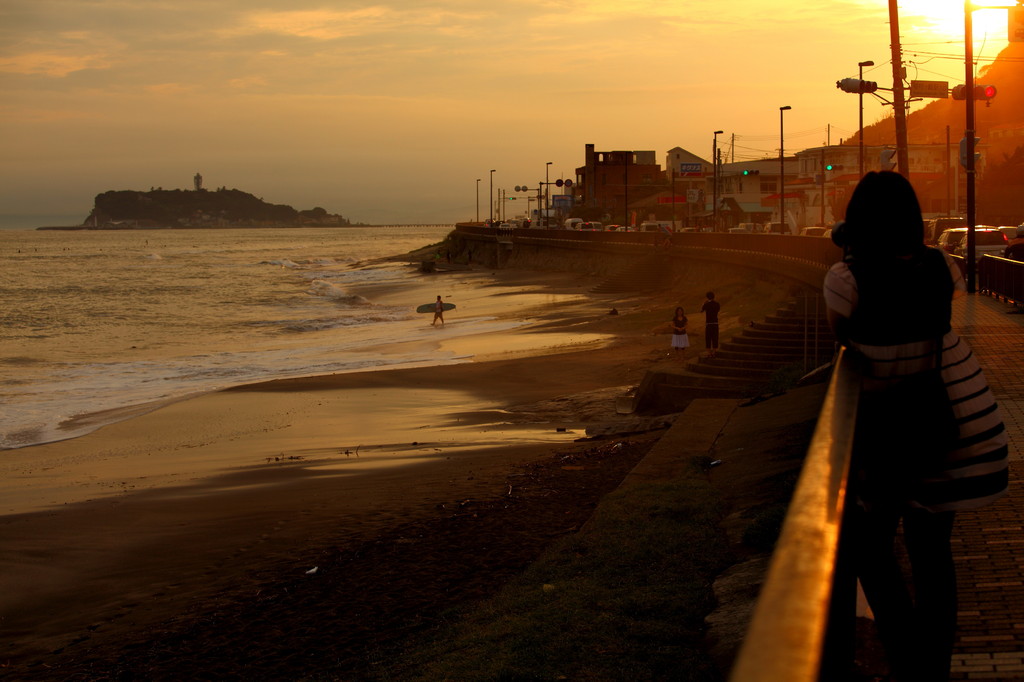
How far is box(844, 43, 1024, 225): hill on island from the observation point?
238 feet

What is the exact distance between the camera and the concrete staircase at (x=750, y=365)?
1694cm

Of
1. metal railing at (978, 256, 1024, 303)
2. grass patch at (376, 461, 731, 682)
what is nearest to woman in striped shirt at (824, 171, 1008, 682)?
grass patch at (376, 461, 731, 682)

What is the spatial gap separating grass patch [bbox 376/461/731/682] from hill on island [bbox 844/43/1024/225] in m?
47.2

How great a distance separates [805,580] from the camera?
1334 mm

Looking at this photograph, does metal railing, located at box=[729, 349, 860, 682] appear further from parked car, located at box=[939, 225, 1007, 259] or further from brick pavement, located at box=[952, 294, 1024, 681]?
parked car, located at box=[939, 225, 1007, 259]

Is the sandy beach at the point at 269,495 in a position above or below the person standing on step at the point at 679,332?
below

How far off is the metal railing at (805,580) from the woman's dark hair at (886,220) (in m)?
1.08

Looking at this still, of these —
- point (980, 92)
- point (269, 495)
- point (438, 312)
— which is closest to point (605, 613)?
point (269, 495)


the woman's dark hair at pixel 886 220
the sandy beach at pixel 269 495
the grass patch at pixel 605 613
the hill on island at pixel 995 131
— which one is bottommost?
the sandy beach at pixel 269 495

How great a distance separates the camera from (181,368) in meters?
28.9

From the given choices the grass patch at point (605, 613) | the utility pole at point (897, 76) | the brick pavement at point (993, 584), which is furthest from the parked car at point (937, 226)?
the grass patch at point (605, 613)

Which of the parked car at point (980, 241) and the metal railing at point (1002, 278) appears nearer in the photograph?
the metal railing at point (1002, 278)

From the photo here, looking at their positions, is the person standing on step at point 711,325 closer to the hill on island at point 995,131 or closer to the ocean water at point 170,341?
the ocean water at point 170,341

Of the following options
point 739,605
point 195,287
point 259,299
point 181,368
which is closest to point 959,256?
point 181,368
